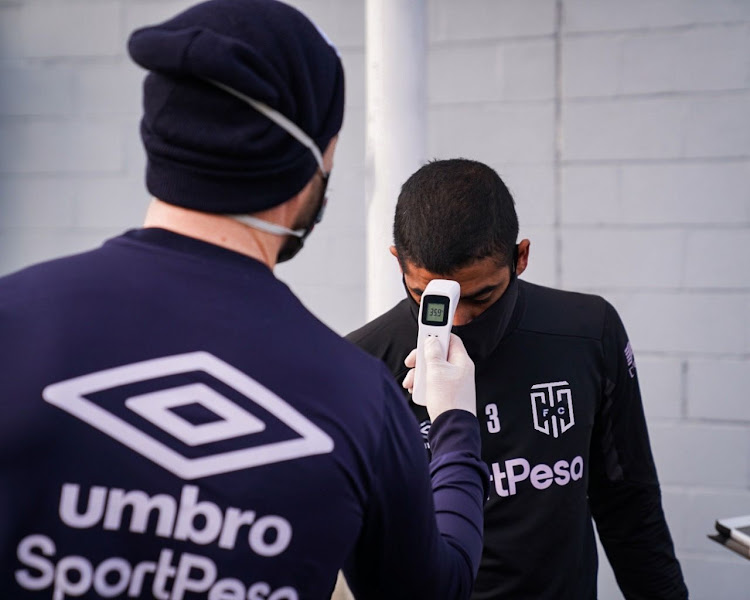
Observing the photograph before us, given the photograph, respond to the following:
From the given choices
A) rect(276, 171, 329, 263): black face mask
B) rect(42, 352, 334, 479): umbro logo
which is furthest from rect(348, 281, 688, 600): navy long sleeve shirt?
rect(42, 352, 334, 479): umbro logo

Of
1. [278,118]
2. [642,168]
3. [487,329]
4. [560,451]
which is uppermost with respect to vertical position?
[278,118]

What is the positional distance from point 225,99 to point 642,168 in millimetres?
2061

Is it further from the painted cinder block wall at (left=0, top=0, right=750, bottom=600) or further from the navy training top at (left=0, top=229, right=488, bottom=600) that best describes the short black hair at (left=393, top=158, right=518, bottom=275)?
the painted cinder block wall at (left=0, top=0, right=750, bottom=600)

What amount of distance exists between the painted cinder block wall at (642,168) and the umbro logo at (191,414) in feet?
6.65

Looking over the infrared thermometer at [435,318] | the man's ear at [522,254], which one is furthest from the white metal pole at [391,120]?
the infrared thermometer at [435,318]

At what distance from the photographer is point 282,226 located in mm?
839

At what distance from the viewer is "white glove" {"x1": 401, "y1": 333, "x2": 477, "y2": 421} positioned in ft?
3.53

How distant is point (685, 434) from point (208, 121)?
223cm

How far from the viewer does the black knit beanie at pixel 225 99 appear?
0.74 meters

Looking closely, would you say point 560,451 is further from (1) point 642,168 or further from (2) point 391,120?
(1) point 642,168

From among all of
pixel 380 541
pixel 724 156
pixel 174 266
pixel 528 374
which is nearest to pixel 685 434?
pixel 724 156

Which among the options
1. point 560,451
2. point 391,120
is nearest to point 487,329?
point 560,451

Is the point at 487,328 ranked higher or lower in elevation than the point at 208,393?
lower

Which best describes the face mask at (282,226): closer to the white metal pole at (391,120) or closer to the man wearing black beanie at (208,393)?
the man wearing black beanie at (208,393)
